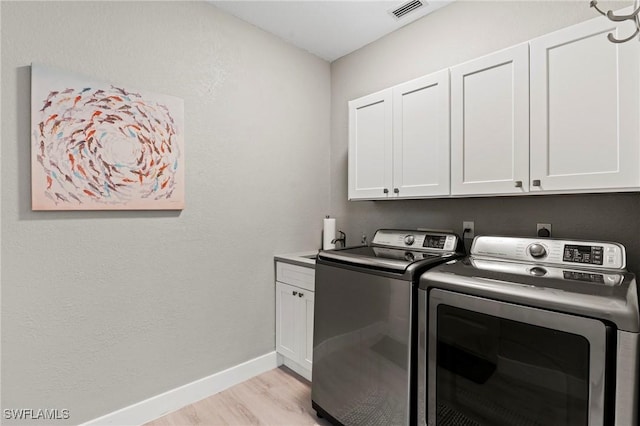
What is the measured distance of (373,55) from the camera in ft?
8.63

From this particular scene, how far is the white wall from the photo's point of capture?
154cm

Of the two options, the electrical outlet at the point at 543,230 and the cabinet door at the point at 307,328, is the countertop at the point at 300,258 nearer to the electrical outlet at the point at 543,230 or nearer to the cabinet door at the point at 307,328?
the cabinet door at the point at 307,328

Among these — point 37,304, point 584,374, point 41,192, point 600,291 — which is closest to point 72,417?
point 37,304

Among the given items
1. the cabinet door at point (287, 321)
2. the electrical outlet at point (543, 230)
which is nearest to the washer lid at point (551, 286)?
the electrical outlet at point (543, 230)

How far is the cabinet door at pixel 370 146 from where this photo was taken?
221cm

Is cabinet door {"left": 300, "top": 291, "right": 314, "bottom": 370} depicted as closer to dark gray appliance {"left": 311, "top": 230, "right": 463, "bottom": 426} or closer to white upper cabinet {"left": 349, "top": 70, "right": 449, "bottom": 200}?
dark gray appliance {"left": 311, "top": 230, "right": 463, "bottom": 426}

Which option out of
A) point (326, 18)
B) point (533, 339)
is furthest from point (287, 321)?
point (326, 18)

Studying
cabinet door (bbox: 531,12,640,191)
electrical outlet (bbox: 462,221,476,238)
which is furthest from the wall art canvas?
cabinet door (bbox: 531,12,640,191)

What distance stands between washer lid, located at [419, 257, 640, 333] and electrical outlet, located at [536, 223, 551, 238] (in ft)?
1.01

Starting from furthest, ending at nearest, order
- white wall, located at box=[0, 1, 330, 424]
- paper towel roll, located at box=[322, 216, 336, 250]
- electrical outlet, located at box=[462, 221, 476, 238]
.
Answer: paper towel roll, located at box=[322, 216, 336, 250] < electrical outlet, located at box=[462, 221, 476, 238] < white wall, located at box=[0, 1, 330, 424]

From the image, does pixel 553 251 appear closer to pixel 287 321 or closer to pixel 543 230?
pixel 543 230

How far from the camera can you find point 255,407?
204 cm

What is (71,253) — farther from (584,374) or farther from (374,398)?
(584,374)

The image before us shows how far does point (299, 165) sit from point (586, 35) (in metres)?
1.98
